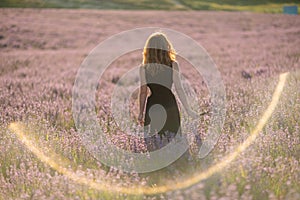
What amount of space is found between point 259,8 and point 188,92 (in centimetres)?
4021

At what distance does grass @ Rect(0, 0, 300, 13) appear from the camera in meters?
34.8

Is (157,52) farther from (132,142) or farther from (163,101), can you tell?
(132,142)

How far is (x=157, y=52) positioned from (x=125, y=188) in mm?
1720

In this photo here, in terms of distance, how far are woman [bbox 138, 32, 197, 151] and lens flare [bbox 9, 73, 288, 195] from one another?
79cm

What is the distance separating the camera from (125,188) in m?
2.85

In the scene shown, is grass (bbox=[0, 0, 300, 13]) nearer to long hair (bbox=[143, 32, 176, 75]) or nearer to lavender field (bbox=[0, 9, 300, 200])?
lavender field (bbox=[0, 9, 300, 200])

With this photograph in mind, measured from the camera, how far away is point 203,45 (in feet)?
49.7

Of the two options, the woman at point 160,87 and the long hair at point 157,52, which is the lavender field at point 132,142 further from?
the long hair at point 157,52

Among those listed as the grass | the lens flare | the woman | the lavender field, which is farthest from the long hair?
the grass

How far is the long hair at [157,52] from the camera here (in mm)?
4094

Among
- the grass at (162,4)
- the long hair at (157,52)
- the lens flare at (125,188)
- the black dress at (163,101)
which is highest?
the grass at (162,4)

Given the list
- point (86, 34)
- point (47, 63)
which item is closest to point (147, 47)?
point (47, 63)

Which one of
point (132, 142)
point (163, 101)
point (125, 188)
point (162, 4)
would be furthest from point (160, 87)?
point (162, 4)

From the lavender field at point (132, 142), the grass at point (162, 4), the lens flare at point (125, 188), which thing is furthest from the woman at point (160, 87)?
the grass at point (162, 4)
